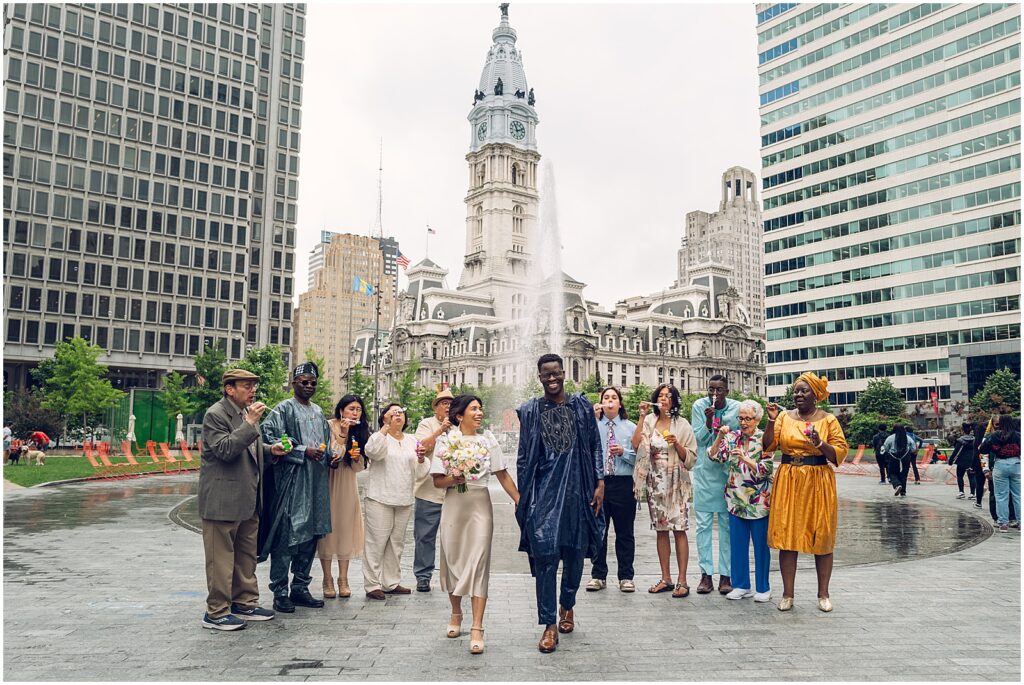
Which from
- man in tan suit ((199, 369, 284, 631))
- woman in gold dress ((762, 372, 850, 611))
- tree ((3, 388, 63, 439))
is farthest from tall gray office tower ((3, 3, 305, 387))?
woman in gold dress ((762, 372, 850, 611))

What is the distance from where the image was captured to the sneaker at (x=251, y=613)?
281 inches

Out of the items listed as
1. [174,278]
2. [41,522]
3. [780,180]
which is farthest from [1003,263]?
[41,522]

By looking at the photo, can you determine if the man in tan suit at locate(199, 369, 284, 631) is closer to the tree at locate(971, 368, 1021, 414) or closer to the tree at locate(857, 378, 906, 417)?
the tree at locate(971, 368, 1021, 414)

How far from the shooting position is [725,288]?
140 metres

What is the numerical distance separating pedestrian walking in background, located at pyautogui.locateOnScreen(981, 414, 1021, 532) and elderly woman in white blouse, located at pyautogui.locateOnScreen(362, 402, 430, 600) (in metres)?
10.2

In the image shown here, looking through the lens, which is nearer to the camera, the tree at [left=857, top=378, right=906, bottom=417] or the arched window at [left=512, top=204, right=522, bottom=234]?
the tree at [left=857, top=378, right=906, bottom=417]

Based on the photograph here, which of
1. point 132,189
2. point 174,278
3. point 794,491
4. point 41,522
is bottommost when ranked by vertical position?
point 41,522

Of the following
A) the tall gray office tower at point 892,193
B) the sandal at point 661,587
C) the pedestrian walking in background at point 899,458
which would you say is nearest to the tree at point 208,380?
the pedestrian walking in background at point 899,458

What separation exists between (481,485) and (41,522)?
11.5 metres

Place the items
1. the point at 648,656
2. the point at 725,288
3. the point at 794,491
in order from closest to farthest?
Result: the point at 648,656 < the point at 794,491 < the point at 725,288

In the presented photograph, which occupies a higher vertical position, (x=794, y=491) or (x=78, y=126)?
(x=78, y=126)

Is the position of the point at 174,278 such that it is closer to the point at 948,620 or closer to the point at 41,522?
the point at 41,522

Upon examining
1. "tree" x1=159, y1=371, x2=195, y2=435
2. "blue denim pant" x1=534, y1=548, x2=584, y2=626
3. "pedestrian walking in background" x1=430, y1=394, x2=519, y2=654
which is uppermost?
"tree" x1=159, y1=371, x2=195, y2=435

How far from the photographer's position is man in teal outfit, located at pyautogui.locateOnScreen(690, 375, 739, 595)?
8.49 metres
